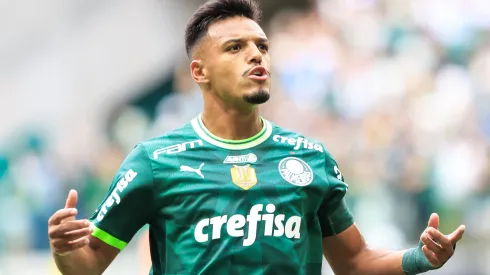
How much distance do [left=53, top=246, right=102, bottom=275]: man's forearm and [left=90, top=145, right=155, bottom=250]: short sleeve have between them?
0.11 metres

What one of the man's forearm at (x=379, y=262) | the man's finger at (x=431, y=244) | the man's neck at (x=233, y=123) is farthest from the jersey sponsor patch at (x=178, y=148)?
the man's finger at (x=431, y=244)

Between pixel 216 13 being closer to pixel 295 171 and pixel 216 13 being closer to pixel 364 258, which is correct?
pixel 295 171

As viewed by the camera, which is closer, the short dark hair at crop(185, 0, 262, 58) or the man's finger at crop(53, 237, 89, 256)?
the man's finger at crop(53, 237, 89, 256)

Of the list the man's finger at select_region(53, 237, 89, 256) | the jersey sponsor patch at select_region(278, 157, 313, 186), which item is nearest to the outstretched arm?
the jersey sponsor patch at select_region(278, 157, 313, 186)

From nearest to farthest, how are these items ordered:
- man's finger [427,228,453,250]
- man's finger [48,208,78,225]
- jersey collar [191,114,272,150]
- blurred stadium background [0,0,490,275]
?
man's finger [48,208,78,225] < man's finger [427,228,453,250] < jersey collar [191,114,272,150] < blurred stadium background [0,0,490,275]

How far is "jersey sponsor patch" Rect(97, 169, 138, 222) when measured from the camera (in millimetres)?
4312

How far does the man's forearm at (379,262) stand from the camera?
4.63 m

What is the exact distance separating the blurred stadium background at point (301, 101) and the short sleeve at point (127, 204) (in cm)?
492

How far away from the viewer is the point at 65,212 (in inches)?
152

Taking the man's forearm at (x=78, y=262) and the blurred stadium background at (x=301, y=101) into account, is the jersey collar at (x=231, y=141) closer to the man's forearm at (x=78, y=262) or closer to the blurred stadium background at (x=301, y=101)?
the man's forearm at (x=78, y=262)

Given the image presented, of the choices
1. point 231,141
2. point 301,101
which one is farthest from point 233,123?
point 301,101

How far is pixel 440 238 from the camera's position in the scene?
4.27 metres

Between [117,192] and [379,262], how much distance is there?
4.35 feet

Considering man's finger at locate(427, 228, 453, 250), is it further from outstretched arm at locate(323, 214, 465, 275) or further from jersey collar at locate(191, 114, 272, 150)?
jersey collar at locate(191, 114, 272, 150)
